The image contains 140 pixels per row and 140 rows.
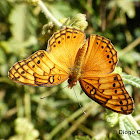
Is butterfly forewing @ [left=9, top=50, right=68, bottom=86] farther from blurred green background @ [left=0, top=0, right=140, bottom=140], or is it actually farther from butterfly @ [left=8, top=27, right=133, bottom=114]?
blurred green background @ [left=0, top=0, right=140, bottom=140]

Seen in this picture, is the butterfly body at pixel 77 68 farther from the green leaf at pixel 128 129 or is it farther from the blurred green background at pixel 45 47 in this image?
the blurred green background at pixel 45 47

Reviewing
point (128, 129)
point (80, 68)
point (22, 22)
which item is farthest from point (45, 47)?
point (128, 129)

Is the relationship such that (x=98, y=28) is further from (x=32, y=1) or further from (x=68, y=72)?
(x=32, y=1)

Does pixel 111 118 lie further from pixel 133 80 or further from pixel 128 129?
pixel 133 80

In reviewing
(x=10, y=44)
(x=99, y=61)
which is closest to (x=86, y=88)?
(x=99, y=61)

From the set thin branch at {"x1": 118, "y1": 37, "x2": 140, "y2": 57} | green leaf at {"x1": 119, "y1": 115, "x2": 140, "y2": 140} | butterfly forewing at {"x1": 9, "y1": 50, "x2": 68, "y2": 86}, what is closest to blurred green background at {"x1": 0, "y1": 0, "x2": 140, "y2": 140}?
thin branch at {"x1": 118, "y1": 37, "x2": 140, "y2": 57}

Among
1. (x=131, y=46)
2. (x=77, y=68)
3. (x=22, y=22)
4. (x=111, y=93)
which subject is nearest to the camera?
(x=111, y=93)
